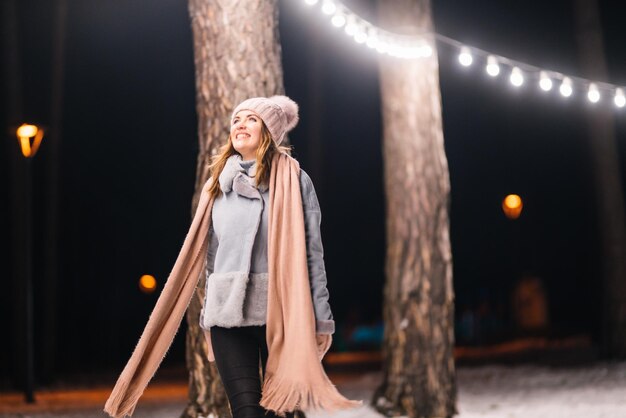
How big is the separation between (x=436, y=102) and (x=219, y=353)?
17.6ft

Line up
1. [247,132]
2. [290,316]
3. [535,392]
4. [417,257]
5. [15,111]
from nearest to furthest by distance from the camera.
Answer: [290,316] < [247,132] < [417,257] < [535,392] < [15,111]

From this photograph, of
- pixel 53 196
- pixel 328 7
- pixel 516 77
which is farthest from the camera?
pixel 53 196

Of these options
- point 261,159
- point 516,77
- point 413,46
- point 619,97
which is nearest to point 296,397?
point 261,159

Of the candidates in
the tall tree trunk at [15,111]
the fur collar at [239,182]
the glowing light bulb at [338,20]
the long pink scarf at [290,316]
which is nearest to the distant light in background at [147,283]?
the tall tree trunk at [15,111]

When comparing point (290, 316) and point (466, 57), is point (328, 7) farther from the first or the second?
point (290, 316)

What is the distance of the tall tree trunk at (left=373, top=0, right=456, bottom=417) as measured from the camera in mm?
8500

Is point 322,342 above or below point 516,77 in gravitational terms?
below

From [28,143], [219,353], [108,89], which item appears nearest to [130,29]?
[108,89]

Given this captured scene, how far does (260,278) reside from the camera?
3922 millimetres

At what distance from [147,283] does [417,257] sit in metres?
42.1

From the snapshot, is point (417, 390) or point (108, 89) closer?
point (417, 390)

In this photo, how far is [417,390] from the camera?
8484 millimetres

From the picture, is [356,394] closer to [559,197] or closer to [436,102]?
[436,102]

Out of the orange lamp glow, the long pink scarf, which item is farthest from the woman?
the orange lamp glow
